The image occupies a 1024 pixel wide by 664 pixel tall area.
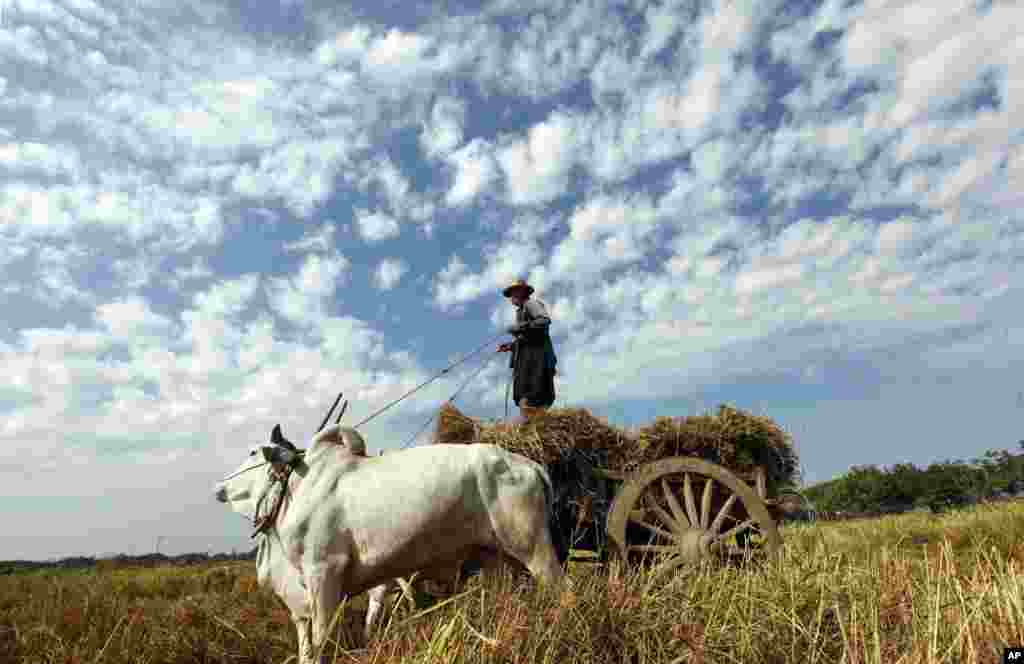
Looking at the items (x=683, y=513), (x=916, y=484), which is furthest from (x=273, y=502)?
(x=916, y=484)

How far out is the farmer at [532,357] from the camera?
7527 millimetres

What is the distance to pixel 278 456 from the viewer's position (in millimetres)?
5699

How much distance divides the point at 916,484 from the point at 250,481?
41.0m

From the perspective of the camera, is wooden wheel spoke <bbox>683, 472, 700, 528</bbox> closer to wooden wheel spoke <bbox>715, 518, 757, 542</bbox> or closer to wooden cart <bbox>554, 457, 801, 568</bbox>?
wooden cart <bbox>554, 457, 801, 568</bbox>

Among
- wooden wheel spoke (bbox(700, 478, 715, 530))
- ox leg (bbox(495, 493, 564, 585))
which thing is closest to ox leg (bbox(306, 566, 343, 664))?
ox leg (bbox(495, 493, 564, 585))

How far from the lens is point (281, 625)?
704 cm

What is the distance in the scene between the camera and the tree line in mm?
34312

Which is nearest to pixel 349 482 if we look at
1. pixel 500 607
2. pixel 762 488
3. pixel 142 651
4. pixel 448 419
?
pixel 448 419

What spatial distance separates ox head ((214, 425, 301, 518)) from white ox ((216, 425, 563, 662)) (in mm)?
656

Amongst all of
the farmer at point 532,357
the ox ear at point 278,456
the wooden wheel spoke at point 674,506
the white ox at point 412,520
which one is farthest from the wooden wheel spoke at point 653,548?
the ox ear at point 278,456

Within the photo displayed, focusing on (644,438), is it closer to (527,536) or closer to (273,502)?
(527,536)

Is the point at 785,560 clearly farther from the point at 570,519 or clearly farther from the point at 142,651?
the point at 142,651

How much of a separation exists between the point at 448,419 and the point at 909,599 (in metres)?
4.29

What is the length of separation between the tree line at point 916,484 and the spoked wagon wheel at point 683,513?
1237 inches
